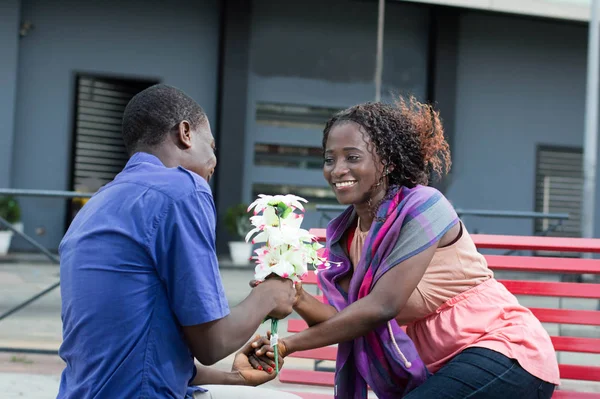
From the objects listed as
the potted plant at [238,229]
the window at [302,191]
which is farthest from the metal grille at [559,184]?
the potted plant at [238,229]

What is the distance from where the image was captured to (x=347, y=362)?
2.77 meters

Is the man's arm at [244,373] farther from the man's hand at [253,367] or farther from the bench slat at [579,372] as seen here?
the bench slat at [579,372]

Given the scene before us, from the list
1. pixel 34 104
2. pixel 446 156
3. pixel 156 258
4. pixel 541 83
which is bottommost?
pixel 156 258

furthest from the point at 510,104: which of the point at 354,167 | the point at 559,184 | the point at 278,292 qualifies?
the point at 278,292

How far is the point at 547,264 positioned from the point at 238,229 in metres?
10.0

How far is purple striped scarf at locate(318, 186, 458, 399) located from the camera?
8.46 ft

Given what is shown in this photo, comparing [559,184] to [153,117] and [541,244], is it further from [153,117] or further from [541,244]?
[153,117]

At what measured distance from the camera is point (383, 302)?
8.30 feet

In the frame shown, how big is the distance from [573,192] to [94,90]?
32.1ft

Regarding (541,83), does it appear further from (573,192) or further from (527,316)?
(527,316)

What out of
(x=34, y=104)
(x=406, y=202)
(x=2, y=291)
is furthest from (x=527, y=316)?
(x=34, y=104)

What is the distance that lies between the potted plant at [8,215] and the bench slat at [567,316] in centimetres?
1001

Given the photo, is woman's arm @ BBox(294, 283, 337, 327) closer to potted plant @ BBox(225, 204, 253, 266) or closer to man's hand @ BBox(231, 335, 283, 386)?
man's hand @ BBox(231, 335, 283, 386)

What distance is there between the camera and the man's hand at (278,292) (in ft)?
7.55
